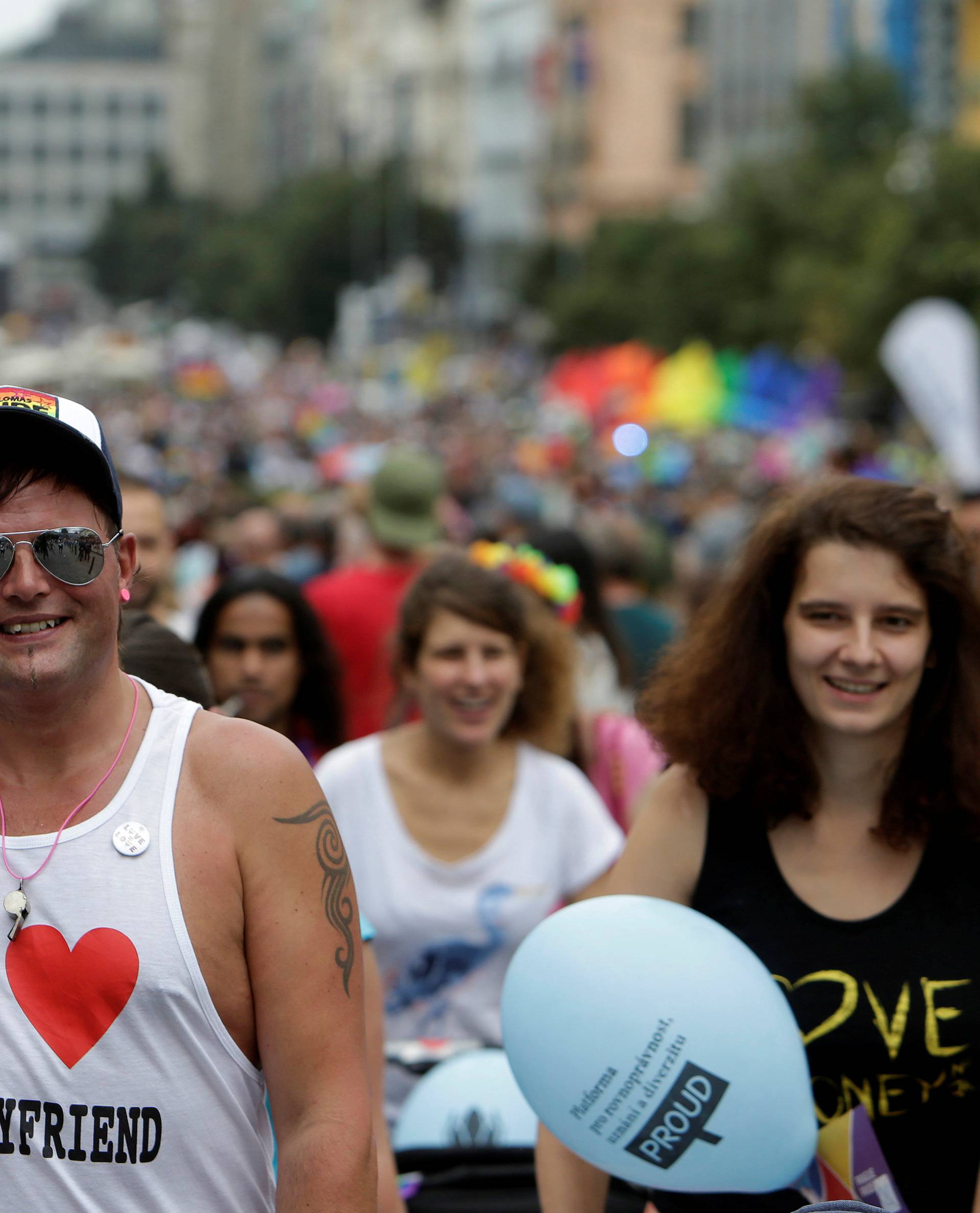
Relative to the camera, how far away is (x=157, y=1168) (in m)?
2.01

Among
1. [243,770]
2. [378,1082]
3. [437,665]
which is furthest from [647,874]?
[437,665]

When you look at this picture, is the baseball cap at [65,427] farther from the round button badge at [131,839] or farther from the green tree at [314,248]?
the green tree at [314,248]

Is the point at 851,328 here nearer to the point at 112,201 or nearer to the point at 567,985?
the point at 567,985

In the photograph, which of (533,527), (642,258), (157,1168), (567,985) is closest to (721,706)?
(567,985)

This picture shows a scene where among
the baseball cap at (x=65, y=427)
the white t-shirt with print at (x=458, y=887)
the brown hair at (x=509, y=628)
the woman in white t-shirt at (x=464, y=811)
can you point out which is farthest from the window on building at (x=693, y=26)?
the baseball cap at (x=65, y=427)

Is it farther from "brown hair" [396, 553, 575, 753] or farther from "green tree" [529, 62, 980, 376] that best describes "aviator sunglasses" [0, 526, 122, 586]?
"green tree" [529, 62, 980, 376]

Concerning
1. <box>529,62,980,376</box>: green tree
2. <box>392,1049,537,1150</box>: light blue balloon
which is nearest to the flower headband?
<box>392,1049,537,1150</box>: light blue balloon

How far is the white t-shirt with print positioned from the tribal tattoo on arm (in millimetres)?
1703

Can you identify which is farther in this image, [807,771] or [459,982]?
[459,982]

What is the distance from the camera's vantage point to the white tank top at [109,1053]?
199 centimetres

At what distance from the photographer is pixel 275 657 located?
499 cm

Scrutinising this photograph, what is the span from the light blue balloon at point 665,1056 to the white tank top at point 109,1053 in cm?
65

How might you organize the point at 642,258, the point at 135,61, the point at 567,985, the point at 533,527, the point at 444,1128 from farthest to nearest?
1. the point at 135,61
2. the point at 642,258
3. the point at 533,527
4. the point at 444,1128
5. the point at 567,985

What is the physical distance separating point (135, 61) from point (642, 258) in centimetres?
12836
